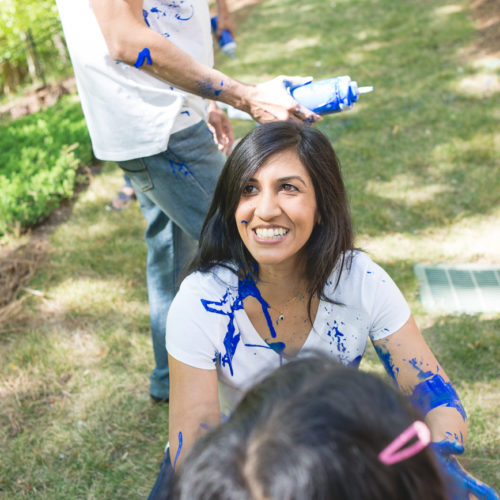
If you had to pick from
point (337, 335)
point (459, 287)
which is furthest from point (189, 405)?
point (459, 287)

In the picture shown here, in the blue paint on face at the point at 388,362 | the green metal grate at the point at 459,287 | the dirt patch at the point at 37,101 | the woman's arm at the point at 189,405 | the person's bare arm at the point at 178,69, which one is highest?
the person's bare arm at the point at 178,69

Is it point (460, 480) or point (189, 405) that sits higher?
point (189, 405)

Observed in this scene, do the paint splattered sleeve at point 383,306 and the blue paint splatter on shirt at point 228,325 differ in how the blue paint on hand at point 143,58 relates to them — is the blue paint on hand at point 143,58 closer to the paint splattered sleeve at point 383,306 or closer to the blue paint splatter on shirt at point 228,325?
the blue paint splatter on shirt at point 228,325

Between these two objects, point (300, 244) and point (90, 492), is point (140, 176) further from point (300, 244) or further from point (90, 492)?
point (90, 492)

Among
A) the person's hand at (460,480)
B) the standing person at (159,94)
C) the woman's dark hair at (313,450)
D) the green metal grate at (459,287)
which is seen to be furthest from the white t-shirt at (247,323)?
the green metal grate at (459,287)

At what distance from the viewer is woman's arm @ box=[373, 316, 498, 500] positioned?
4.55ft

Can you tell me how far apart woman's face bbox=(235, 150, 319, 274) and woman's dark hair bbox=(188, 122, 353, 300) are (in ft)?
0.09

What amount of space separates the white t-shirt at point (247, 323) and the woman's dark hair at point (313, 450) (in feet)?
1.95

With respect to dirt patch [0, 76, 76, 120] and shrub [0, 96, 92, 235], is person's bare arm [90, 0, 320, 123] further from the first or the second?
dirt patch [0, 76, 76, 120]

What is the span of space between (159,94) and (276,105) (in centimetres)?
40

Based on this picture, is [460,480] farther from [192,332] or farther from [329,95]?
[329,95]

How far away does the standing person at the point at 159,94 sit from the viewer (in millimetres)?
1611

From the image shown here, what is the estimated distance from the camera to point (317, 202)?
149 centimetres

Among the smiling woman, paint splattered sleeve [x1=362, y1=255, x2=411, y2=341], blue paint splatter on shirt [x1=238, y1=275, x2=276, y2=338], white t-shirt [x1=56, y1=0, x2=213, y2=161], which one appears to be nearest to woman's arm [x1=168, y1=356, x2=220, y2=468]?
the smiling woman
